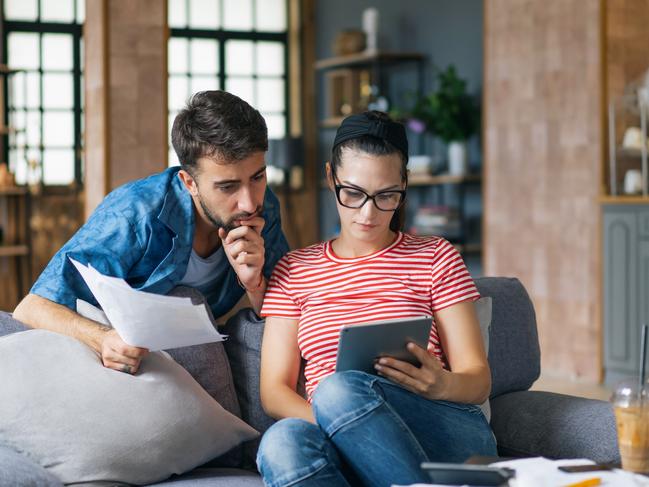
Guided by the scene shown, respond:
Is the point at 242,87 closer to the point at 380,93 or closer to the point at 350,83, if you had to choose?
the point at 350,83

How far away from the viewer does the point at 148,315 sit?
1.95 m

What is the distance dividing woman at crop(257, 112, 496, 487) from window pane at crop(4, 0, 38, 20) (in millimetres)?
6622

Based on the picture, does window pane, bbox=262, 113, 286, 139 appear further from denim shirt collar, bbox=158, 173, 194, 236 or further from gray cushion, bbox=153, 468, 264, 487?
gray cushion, bbox=153, 468, 264, 487

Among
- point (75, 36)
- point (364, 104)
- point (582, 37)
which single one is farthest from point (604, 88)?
point (75, 36)

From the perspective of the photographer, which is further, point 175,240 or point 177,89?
point 177,89

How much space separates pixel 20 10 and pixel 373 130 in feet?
22.3

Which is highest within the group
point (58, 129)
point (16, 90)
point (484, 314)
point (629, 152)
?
point (16, 90)

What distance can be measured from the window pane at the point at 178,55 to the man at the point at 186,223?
6.38 metres

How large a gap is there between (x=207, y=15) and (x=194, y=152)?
6.66 meters

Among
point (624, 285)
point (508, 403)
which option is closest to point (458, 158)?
point (624, 285)

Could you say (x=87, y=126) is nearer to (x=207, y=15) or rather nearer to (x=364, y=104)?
(x=364, y=104)

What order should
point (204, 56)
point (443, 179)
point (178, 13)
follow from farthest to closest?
point (204, 56)
point (178, 13)
point (443, 179)

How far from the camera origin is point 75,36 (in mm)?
8359

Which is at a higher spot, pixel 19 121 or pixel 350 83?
pixel 350 83
